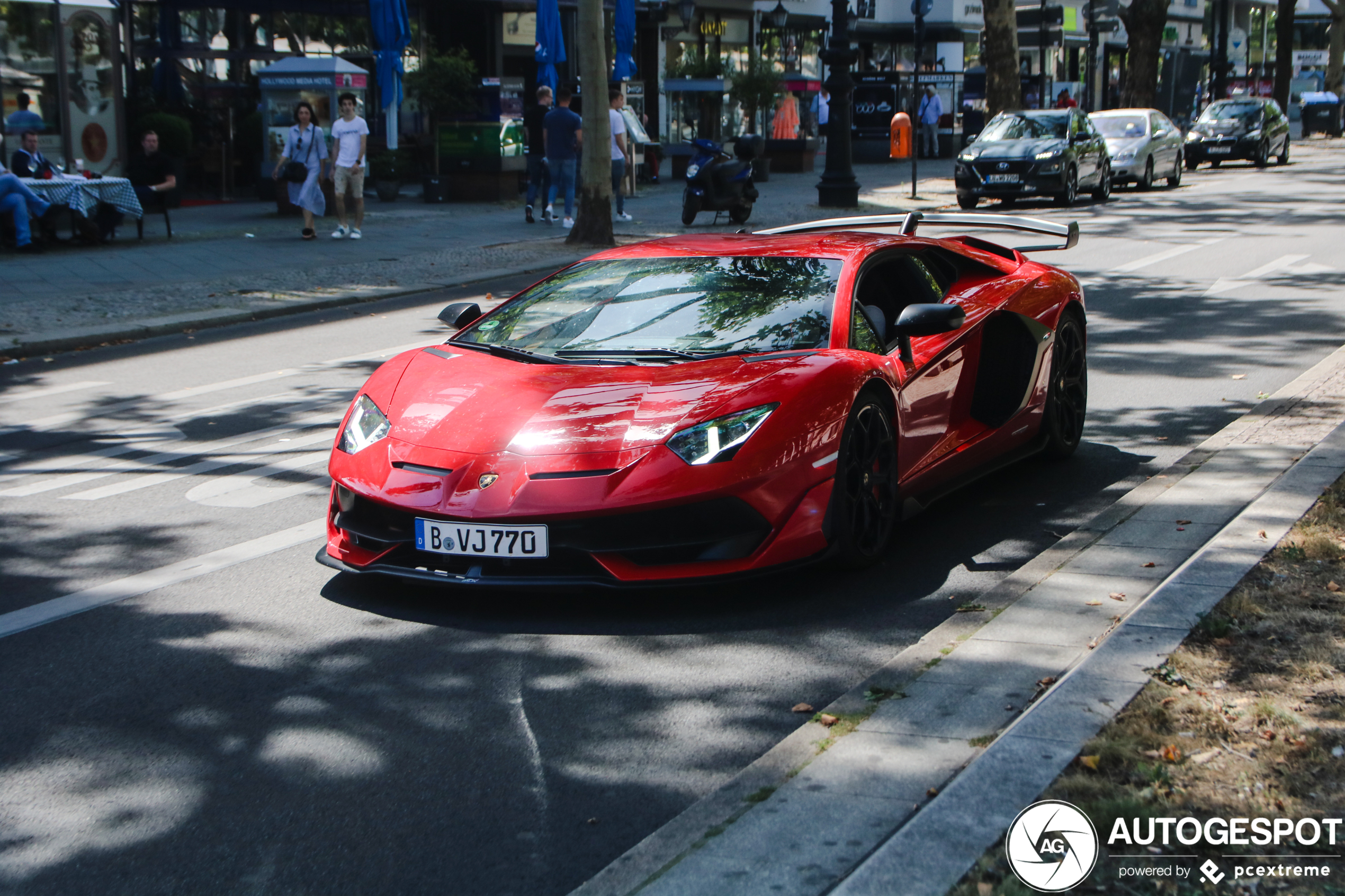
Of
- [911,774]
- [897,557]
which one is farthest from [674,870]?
[897,557]

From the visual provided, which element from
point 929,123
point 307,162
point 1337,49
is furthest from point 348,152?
point 1337,49

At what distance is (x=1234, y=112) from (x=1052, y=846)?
38679 millimetres

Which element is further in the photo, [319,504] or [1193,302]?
[1193,302]

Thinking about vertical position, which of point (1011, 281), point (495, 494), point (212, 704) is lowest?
point (212, 704)

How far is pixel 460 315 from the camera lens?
258 inches

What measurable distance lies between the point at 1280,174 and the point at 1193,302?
77.8 ft

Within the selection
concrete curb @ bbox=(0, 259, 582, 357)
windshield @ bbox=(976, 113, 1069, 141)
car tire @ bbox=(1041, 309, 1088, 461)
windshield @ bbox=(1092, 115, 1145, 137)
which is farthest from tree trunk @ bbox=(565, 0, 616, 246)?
windshield @ bbox=(1092, 115, 1145, 137)

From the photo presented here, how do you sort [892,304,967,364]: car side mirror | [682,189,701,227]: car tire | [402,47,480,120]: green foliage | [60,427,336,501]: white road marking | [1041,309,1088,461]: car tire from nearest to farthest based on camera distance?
[892,304,967,364]: car side mirror
[60,427,336,501]: white road marking
[1041,309,1088,461]: car tire
[682,189,701,227]: car tire
[402,47,480,120]: green foliage

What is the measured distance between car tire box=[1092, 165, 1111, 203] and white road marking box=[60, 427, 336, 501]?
20.9 metres

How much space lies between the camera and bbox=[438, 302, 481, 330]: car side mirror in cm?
653

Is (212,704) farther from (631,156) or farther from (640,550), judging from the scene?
(631,156)

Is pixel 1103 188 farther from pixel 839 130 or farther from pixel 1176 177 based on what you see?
pixel 839 130

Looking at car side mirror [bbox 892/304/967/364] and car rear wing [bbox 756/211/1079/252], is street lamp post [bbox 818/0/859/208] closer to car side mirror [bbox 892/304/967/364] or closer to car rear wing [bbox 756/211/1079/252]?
car rear wing [bbox 756/211/1079/252]

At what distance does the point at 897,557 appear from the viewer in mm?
5871
